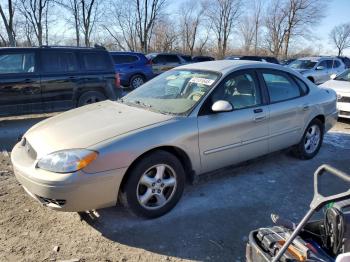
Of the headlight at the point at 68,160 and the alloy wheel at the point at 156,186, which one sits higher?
the headlight at the point at 68,160

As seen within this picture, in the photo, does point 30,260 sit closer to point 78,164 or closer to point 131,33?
point 78,164

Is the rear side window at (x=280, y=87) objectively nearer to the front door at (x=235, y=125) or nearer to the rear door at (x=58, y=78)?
the front door at (x=235, y=125)

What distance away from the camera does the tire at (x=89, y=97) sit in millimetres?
8523

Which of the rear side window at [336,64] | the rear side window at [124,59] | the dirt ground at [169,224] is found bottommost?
the dirt ground at [169,224]

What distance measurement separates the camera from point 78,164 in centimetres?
316

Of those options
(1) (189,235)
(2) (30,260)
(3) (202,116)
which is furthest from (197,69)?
(2) (30,260)

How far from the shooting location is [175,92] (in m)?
4.42

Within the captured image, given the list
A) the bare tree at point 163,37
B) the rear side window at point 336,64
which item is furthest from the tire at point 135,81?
the bare tree at point 163,37

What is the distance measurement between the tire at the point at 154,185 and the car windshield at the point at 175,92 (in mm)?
626

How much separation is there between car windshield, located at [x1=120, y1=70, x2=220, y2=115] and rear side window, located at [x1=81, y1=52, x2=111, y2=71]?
4.13 meters

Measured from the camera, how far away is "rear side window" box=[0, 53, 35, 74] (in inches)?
299

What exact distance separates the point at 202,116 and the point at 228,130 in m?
0.42

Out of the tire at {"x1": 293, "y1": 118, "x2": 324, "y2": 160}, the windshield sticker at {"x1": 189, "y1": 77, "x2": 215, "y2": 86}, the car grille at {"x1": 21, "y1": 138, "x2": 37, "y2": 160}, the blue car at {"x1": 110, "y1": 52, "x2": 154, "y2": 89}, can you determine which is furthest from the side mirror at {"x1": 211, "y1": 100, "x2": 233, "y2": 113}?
the blue car at {"x1": 110, "y1": 52, "x2": 154, "y2": 89}

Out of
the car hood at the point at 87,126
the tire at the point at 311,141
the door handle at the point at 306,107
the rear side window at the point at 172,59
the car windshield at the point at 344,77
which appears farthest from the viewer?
the rear side window at the point at 172,59
